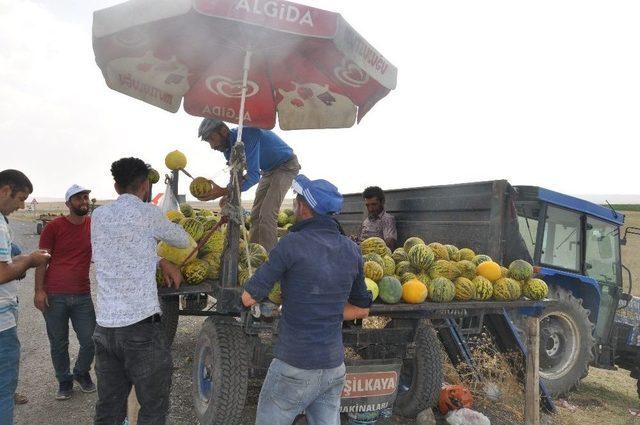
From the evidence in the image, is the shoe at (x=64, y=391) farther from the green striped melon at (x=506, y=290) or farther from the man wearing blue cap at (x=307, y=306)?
the green striped melon at (x=506, y=290)

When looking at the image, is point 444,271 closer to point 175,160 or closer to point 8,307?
point 175,160

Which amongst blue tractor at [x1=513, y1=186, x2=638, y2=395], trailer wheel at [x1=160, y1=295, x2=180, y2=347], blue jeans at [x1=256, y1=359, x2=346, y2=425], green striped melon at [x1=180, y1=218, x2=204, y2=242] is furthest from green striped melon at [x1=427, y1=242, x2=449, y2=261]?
trailer wheel at [x1=160, y1=295, x2=180, y2=347]

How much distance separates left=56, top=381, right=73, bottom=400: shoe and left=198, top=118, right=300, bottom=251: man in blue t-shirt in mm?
2552

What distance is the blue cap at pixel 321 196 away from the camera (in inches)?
108

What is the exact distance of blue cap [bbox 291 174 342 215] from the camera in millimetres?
2736

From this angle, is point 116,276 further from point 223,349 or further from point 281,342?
point 281,342

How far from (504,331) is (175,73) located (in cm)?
500

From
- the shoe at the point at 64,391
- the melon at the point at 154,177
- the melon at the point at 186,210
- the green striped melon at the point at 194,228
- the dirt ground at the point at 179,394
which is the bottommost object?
the dirt ground at the point at 179,394

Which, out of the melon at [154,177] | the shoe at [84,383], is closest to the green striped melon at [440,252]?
the melon at [154,177]

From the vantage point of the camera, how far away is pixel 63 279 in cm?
482

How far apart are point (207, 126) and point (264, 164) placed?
91 centimetres

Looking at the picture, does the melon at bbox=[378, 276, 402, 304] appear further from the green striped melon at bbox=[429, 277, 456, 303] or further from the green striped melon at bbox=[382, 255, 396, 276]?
the green striped melon at bbox=[429, 277, 456, 303]

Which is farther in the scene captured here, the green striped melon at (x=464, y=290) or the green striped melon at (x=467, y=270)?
the green striped melon at (x=467, y=270)

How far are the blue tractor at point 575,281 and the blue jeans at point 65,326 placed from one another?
18.7ft
